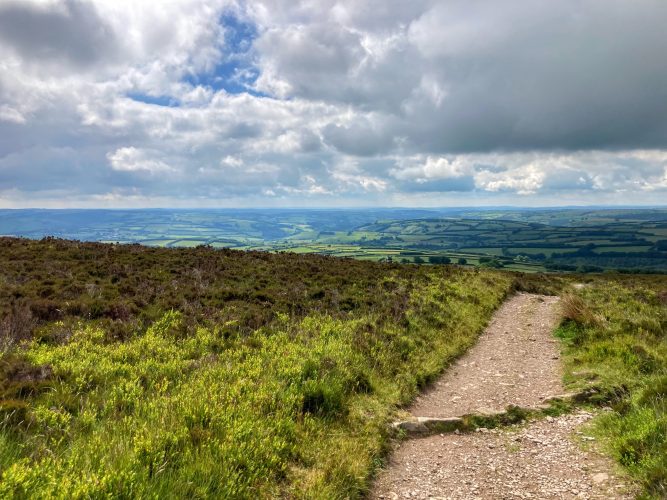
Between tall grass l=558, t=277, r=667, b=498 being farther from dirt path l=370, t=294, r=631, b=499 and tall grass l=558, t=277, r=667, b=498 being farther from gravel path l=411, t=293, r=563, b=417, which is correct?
gravel path l=411, t=293, r=563, b=417

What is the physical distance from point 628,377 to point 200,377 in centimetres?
999

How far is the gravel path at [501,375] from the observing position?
9.07 metres

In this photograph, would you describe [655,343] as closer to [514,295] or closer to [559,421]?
[559,421]

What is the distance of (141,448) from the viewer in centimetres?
492

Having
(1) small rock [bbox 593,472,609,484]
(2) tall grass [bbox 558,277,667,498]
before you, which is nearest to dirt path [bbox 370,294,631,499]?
(1) small rock [bbox 593,472,609,484]

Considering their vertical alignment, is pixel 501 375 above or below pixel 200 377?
below

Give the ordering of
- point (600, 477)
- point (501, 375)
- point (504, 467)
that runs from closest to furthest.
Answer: point (600, 477)
point (504, 467)
point (501, 375)

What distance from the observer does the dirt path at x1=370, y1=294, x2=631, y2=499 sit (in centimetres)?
575

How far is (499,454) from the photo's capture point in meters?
6.81

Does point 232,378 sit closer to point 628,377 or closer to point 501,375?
point 501,375

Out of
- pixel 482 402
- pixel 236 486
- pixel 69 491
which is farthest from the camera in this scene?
pixel 482 402

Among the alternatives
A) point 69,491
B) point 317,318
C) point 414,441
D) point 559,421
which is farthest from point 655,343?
point 69,491

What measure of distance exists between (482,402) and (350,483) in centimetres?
482

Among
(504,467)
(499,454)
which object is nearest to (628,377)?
(499,454)
